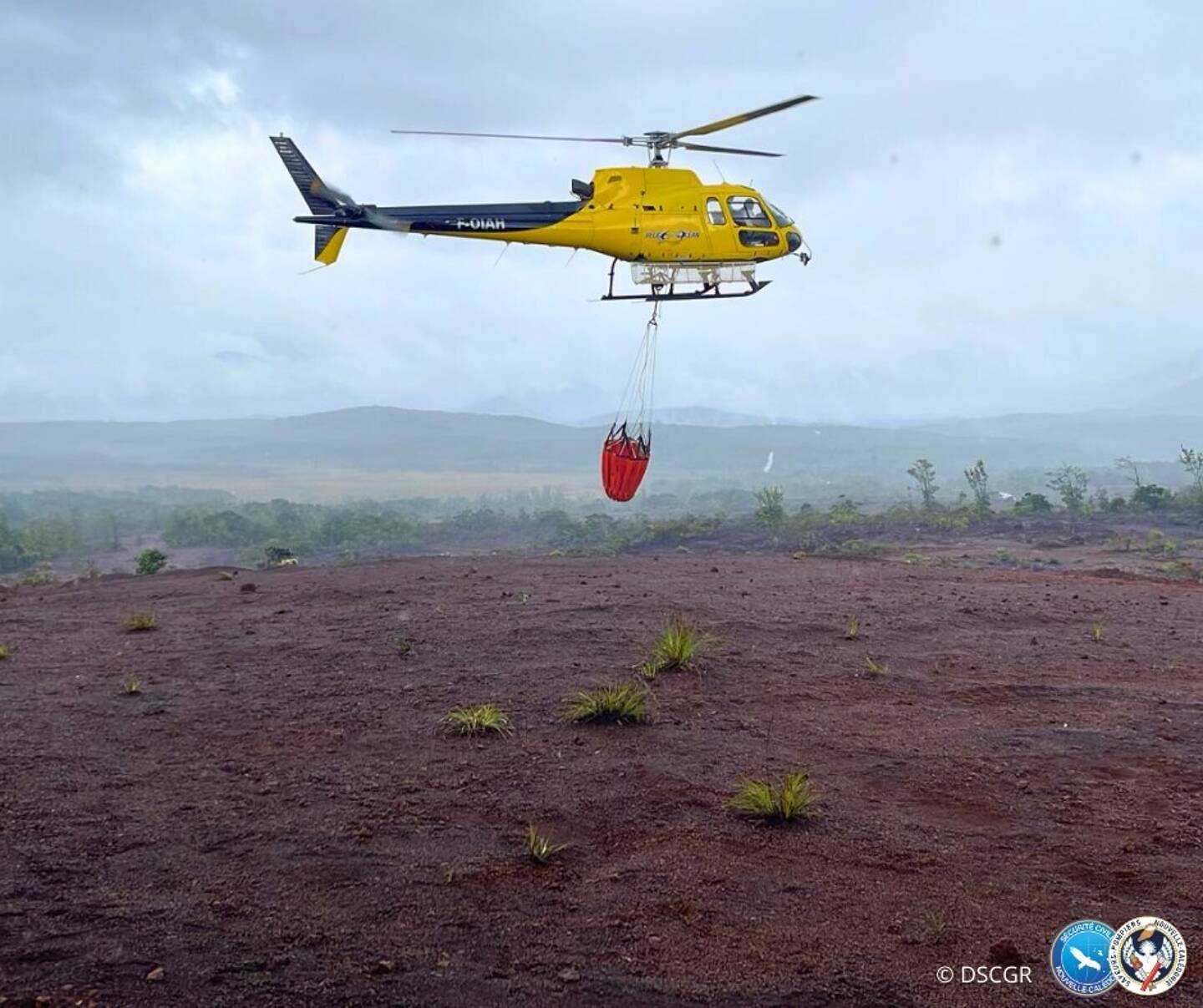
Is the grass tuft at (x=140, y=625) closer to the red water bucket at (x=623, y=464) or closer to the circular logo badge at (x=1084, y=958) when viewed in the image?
the red water bucket at (x=623, y=464)

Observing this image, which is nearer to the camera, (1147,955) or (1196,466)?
(1147,955)

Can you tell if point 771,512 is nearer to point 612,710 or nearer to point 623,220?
point 623,220

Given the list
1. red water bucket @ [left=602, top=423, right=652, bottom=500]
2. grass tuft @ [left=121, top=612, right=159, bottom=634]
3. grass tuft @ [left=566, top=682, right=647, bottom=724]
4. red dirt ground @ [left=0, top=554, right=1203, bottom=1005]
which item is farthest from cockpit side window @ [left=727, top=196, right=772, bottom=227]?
grass tuft @ [left=121, top=612, right=159, bottom=634]

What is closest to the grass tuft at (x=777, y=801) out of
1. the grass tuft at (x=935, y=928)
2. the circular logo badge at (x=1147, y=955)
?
the grass tuft at (x=935, y=928)

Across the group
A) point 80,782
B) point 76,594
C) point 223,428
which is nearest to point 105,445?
point 223,428

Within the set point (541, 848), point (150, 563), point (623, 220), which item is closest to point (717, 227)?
point (623, 220)

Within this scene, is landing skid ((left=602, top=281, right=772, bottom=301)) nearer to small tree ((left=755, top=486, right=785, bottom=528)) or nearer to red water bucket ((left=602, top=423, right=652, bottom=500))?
red water bucket ((left=602, top=423, right=652, bottom=500))
